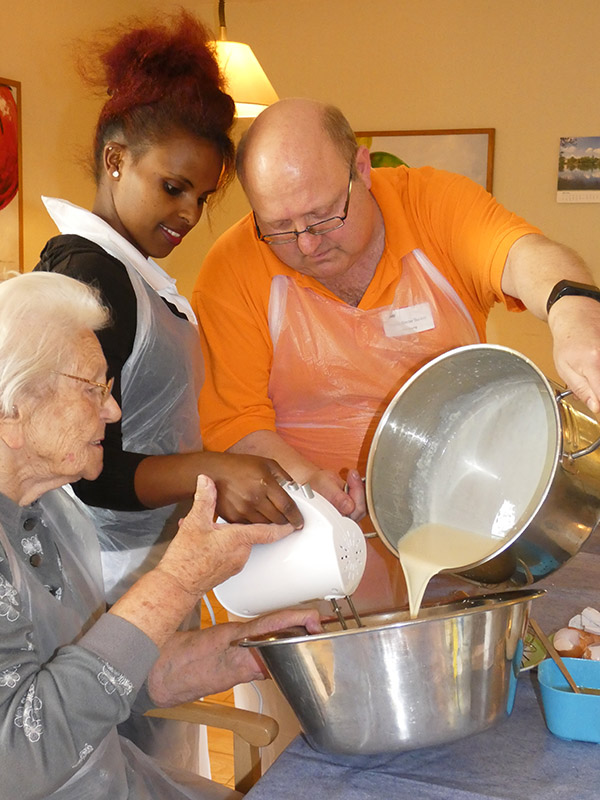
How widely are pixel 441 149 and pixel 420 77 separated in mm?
332

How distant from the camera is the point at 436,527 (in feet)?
4.25

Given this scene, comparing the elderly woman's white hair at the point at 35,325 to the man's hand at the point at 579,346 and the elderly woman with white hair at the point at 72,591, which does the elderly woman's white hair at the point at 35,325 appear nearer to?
the elderly woman with white hair at the point at 72,591

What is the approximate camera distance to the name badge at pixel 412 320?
1655mm

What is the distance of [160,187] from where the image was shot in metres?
1.43

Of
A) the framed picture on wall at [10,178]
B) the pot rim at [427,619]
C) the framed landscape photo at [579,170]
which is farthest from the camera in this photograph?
the framed landscape photo at [579,170]

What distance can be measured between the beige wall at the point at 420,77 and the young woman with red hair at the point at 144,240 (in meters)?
2.11

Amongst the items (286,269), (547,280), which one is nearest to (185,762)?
(286,269)

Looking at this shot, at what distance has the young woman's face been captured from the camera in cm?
142

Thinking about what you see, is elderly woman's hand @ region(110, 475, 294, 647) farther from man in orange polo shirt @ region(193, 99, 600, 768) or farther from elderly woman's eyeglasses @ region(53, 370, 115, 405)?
man in orange polo shirt @ region(193, 99, 600, 768)

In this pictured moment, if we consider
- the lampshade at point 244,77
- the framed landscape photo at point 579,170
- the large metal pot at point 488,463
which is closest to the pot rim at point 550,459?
the large metal pot at point 488,463

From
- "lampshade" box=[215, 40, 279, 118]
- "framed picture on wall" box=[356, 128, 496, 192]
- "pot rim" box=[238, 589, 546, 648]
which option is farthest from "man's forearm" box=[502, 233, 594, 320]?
"framed picture on wall" box=[356, 128, 496, 192]

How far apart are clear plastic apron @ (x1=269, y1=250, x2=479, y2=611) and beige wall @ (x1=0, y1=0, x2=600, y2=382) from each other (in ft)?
6.86

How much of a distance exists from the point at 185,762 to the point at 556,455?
101 centimetres

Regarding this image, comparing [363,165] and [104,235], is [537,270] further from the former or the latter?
[104,235]
